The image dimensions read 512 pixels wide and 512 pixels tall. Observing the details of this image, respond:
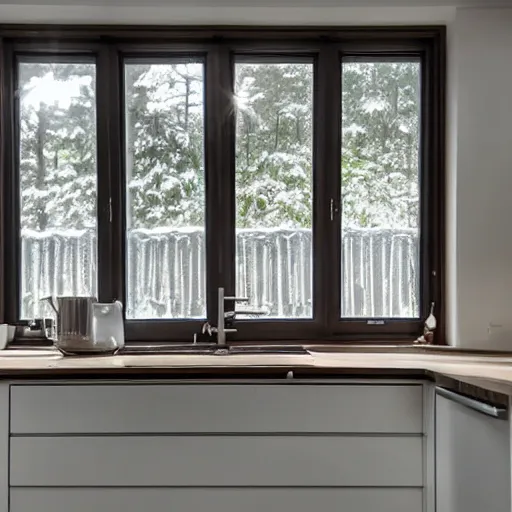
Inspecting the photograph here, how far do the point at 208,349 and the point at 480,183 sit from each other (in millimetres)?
1350

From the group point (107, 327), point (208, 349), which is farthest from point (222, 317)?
point (107, 327)

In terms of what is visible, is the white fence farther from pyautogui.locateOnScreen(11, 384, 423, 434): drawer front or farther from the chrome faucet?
pyautogui.locateOnScreen(11, 384, 423, 434): drawer front

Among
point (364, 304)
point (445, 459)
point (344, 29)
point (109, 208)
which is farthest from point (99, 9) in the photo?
point (445, 459)

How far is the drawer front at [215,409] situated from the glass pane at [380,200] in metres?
0.82

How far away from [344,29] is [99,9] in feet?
3.51

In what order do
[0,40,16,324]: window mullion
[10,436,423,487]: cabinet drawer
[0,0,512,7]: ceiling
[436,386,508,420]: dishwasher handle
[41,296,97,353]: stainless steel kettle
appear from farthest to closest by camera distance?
[0,40,16,324]: window mullion
[0,0,512,7]: ceiling
[41,296,97,353]: stainless steel kettle
[10,436,423,487]: cabinet drawer
[436,386,508,420]: dishwasher handle

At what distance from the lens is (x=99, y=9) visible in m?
2.95

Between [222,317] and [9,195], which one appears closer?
[222,317]

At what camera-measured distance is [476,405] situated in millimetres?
1984

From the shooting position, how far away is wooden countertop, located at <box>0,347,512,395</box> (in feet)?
7.77

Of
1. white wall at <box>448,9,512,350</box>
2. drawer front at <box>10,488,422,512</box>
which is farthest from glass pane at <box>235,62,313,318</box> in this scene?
drawer front at <box>10,488,422,512</box>

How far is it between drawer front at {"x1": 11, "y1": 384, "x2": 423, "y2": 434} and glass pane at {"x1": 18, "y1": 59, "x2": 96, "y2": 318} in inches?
33.3

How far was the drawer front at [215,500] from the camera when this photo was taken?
237 cm

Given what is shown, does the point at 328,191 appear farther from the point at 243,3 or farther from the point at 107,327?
the point at 107,327
